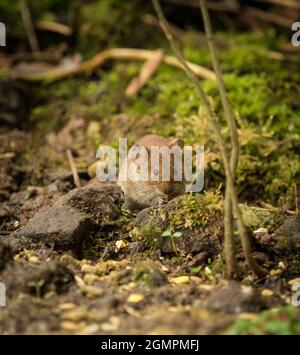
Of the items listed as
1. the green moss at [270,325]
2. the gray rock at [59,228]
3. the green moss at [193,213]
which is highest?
the green moss at [193,213]

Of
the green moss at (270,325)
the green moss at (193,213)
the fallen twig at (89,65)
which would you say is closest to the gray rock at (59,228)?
the green moss at (193,213)

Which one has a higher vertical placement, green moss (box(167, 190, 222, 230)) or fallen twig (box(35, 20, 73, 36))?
fallen twig (box(35, 20, 73, 36))

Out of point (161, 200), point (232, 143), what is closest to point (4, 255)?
point (161, 200)

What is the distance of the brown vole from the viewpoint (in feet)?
9.84

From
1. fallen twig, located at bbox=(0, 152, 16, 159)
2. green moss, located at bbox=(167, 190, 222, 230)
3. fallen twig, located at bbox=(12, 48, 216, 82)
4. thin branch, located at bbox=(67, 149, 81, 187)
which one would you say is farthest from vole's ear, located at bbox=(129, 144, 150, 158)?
fallen twig, located at bbox=(12, 48, 216, 82)

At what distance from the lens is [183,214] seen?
2711 millimetres

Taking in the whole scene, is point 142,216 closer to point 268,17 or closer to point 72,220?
point 72,220

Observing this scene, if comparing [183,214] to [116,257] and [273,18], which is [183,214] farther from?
[273,18]

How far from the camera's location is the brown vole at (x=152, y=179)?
300 centimetres

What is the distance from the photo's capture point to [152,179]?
9.85 feet

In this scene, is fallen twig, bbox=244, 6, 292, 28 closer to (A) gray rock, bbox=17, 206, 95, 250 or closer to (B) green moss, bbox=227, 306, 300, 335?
(A) gray rock, bbox=17, 206, 95, 250

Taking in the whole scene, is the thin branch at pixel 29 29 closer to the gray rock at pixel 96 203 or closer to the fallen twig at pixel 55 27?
the fallen twig at pixel 55 27

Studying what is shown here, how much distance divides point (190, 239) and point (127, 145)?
143 cm
